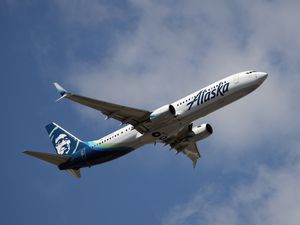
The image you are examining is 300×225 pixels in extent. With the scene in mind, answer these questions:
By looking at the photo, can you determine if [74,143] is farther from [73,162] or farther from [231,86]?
[231,86]

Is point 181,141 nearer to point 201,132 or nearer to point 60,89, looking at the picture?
point 201,132

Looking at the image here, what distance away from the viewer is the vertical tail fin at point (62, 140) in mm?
67875

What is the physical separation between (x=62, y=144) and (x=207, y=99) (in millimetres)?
17992

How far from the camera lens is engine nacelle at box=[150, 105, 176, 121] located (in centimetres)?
5984

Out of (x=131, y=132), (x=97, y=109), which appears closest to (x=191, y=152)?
(x=131, y=132)

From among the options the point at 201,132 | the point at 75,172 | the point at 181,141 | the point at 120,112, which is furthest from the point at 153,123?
the point at 75,172

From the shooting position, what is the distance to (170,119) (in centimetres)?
6041

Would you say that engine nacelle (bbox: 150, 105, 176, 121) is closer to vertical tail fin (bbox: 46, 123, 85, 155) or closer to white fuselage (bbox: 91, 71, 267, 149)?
white fuselage (bbox: 91, 71, 267, 149)

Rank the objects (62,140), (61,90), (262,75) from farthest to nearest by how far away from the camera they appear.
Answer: (62,140) < (262,75) < (61,90)

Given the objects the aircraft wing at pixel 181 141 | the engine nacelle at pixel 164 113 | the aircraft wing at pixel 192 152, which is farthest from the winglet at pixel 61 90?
the aircraft wing at pixel 192 152

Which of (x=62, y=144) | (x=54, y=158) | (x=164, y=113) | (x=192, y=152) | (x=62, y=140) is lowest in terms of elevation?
(x=192, y=152)

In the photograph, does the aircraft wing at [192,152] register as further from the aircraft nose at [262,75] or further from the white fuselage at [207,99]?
the aircraft nose at [262,75]

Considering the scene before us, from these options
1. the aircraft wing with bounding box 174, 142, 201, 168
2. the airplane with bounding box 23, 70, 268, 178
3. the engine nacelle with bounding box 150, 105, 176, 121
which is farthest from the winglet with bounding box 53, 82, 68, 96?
the aircraft wing with bounding box 174, 142, 201, 168

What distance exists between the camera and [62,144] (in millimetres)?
70250
